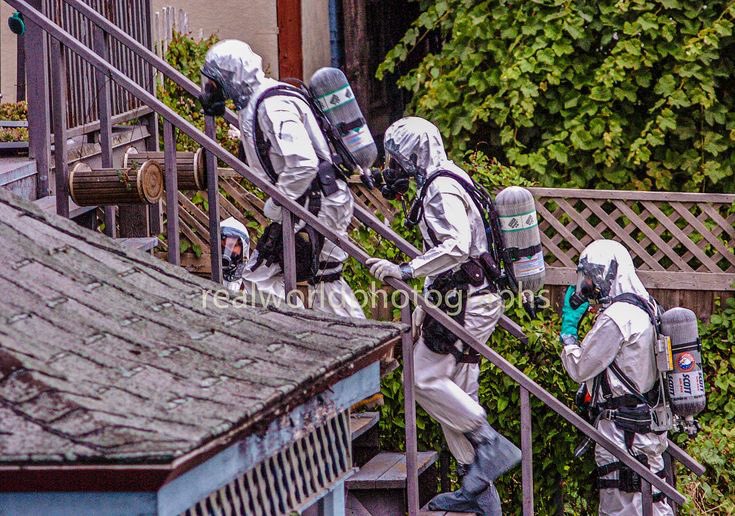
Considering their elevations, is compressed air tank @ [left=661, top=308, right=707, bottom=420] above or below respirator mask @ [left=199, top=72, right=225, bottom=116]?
below

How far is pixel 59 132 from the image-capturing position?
17.9 feet

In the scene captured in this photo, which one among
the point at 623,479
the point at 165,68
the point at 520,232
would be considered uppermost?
the point at 165,68

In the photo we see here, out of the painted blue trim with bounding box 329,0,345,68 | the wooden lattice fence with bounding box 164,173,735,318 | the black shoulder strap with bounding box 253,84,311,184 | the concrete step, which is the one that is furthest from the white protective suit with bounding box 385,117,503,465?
the painted blue trim with bounding box 329,0,345,68

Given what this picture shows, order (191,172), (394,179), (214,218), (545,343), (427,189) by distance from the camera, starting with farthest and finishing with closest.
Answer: (545,343) < (394,179) < (427,189) < (191,172) < (214,218)

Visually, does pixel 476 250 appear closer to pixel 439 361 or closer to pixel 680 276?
pixel 439 361

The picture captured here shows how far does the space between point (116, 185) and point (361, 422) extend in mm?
1879

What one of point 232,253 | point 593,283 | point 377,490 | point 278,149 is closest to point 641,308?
point 593,283

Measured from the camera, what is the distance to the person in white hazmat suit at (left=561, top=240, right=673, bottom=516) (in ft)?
21.9

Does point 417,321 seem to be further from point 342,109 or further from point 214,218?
point 214,218

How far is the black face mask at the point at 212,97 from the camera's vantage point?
616 centimetres

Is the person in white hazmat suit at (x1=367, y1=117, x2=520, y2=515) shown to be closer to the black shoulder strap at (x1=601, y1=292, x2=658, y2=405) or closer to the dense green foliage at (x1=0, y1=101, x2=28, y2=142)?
the black shoulder strap at (x1=601, y1=292, x2=658, y2=405)

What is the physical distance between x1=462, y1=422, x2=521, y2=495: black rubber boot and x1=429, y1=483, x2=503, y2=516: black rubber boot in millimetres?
29

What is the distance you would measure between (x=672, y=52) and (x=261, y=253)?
485cm

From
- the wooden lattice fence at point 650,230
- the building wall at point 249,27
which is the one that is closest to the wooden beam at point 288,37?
the building wall at point 249,27
